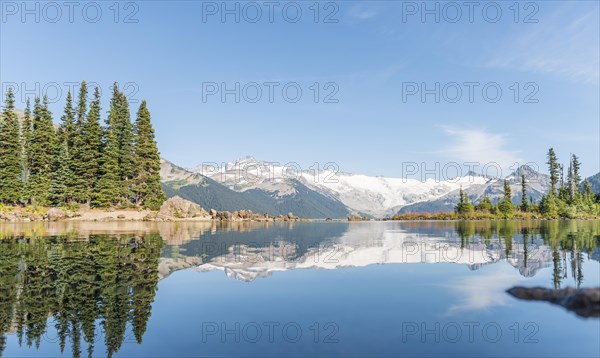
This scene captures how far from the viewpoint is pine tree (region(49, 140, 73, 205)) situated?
82812 millimetres

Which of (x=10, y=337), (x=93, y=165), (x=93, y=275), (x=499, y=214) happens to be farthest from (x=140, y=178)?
(x=499, y=214)

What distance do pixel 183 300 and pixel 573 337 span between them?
A: 10329 mm

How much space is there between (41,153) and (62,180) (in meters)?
9.79

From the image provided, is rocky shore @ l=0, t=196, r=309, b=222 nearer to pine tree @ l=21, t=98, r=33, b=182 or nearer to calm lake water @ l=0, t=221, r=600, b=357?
pine tree @ l=21, t=98, r=33, b=182

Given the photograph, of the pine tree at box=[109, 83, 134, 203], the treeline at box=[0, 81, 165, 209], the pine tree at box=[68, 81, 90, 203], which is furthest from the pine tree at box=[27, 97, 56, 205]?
the pine tree at box=[109, 83, 134, 203]

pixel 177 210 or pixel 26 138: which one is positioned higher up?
pixel 26 138

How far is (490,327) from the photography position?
9719 millimetres

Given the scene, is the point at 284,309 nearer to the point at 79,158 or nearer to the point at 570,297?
the point at 570,297

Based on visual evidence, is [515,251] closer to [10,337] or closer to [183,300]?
[183,300]

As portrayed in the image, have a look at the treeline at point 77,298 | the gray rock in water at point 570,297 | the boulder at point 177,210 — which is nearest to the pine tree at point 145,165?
the boulder at point 177,210

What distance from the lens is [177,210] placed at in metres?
88.2

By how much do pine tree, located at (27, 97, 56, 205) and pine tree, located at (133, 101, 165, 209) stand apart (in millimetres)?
17362

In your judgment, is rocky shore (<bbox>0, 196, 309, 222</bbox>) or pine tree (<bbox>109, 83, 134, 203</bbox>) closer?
rocky shore (<bbox>0, 196, 309, 222</bbox>)

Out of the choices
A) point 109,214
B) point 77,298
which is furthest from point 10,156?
point 77,298
